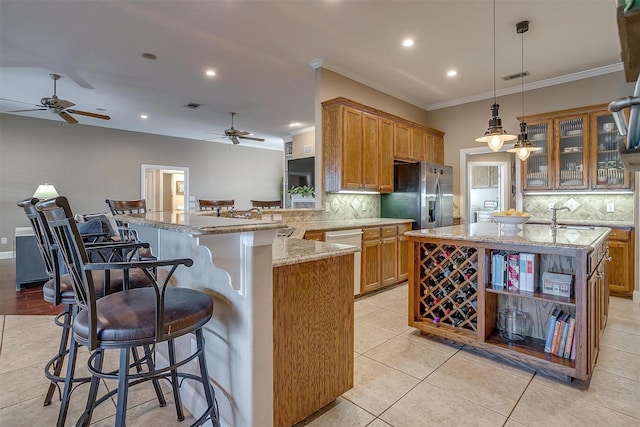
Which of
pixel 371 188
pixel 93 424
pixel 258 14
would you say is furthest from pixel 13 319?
pixel 371 188

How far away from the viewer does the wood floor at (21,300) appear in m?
3.54

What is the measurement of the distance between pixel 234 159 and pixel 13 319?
7.02 metres

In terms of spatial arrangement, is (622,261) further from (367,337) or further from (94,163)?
(94,163)

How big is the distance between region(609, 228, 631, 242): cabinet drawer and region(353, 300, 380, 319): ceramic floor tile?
2.99 meters

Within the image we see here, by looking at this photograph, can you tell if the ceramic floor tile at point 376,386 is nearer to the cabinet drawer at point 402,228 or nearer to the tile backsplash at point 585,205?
the cabinet drawer at point 402,228

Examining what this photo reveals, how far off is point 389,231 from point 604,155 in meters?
2.89

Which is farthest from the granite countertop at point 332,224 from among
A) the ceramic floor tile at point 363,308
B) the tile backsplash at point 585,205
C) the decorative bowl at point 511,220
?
the tile backsplash at point 585,205

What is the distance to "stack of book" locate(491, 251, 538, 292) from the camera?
2258 millimetres

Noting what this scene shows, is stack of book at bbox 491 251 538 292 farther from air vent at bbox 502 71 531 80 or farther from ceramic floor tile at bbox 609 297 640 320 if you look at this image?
air vent at bbox 502 71 531 80

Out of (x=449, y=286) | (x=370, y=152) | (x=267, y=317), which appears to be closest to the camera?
(x=267, y=317)

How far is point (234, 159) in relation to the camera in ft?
31.9

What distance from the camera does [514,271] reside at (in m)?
2.33

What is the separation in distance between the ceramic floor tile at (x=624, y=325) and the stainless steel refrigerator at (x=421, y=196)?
2163 mm

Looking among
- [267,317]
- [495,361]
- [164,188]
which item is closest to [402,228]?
[495,361]
